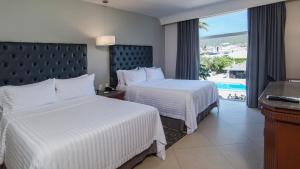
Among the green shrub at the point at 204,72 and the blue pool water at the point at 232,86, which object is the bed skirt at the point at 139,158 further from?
the blue pool water at the point at 232,86

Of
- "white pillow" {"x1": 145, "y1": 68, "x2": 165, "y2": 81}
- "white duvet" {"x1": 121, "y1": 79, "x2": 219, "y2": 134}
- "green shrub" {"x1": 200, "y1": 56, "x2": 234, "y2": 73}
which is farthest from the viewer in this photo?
"green shrub" {"x1": 200, "y1": 56, "x2": 234, "y2": 73}

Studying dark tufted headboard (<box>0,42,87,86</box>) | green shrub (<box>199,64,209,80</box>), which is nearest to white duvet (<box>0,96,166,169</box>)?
dark tufted headboard (<box>0,42,87,86</box>)

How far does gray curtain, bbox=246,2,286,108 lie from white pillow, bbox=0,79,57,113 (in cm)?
388

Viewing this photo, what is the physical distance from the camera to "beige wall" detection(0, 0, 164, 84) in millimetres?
2723

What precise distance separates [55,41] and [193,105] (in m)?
2.52

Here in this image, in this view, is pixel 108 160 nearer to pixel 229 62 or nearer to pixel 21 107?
pixel 21 107

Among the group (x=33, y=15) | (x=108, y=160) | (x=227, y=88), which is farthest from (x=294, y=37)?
(x=33, y=15)

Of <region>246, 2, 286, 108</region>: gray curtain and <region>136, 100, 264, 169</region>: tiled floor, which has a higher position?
<region>246, 2, 286, 108</region>: gray curtain

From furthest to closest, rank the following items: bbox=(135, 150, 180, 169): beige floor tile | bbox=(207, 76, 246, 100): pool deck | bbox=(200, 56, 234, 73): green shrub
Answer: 1. bbox=(200, 56, 234, 73): green shrub
2. bbox=(207, 76, 246, 100): pool deck
3. bbox=(135, 150, 180, 169): beige floor tile

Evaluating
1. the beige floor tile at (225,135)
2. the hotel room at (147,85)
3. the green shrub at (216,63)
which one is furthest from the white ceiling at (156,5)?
the beige floor tile at (225,135)

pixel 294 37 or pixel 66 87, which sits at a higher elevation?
pixel 294 37

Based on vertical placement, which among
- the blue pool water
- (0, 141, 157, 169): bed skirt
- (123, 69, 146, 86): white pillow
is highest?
(123, 69, 146, 86): white pillow

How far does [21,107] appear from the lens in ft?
7.38

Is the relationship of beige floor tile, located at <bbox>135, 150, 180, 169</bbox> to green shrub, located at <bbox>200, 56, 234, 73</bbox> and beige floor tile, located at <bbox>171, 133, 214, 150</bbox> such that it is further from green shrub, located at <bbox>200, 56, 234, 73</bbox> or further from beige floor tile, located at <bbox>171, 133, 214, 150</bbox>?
green shrub, located at <bbox>200, 56, 234, 73</bbox>
